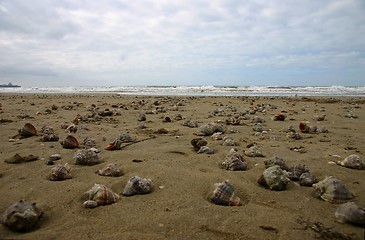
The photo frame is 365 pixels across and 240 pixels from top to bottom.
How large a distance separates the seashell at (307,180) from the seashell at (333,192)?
0.26 m

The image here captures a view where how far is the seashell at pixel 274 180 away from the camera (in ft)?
10.4

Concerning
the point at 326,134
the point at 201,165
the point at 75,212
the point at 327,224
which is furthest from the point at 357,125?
the point at 75,212

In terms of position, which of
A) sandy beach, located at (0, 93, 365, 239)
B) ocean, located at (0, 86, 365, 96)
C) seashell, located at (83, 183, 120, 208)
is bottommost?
ocean, located at (0, 86, 365, 96)

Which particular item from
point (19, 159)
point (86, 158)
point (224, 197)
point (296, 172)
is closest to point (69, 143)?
point (19, 159)

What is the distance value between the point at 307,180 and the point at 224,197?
107 centimetres

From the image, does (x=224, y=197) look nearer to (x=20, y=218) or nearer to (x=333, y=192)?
(x=333, y=192)

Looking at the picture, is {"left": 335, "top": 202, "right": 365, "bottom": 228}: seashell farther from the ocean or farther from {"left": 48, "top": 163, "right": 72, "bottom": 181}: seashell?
the ocean

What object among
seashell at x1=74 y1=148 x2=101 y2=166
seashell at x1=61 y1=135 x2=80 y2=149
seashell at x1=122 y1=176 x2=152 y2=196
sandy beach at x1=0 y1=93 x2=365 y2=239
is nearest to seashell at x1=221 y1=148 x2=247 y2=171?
sandy beach at x1=0 y1=93 x2=365 y2=239

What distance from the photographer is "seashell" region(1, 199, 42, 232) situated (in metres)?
2.33

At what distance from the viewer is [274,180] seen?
125 inches

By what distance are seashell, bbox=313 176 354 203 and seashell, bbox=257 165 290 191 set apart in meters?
0.33

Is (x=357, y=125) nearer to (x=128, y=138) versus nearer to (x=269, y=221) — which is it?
(x=128, y=138)

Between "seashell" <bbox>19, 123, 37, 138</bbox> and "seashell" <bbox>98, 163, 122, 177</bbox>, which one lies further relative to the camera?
"seashell" <bbox>19, 123, 37, 138</bbox>

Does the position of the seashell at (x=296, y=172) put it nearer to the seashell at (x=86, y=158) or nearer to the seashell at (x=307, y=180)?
the seashell at (x=307, y=180)
